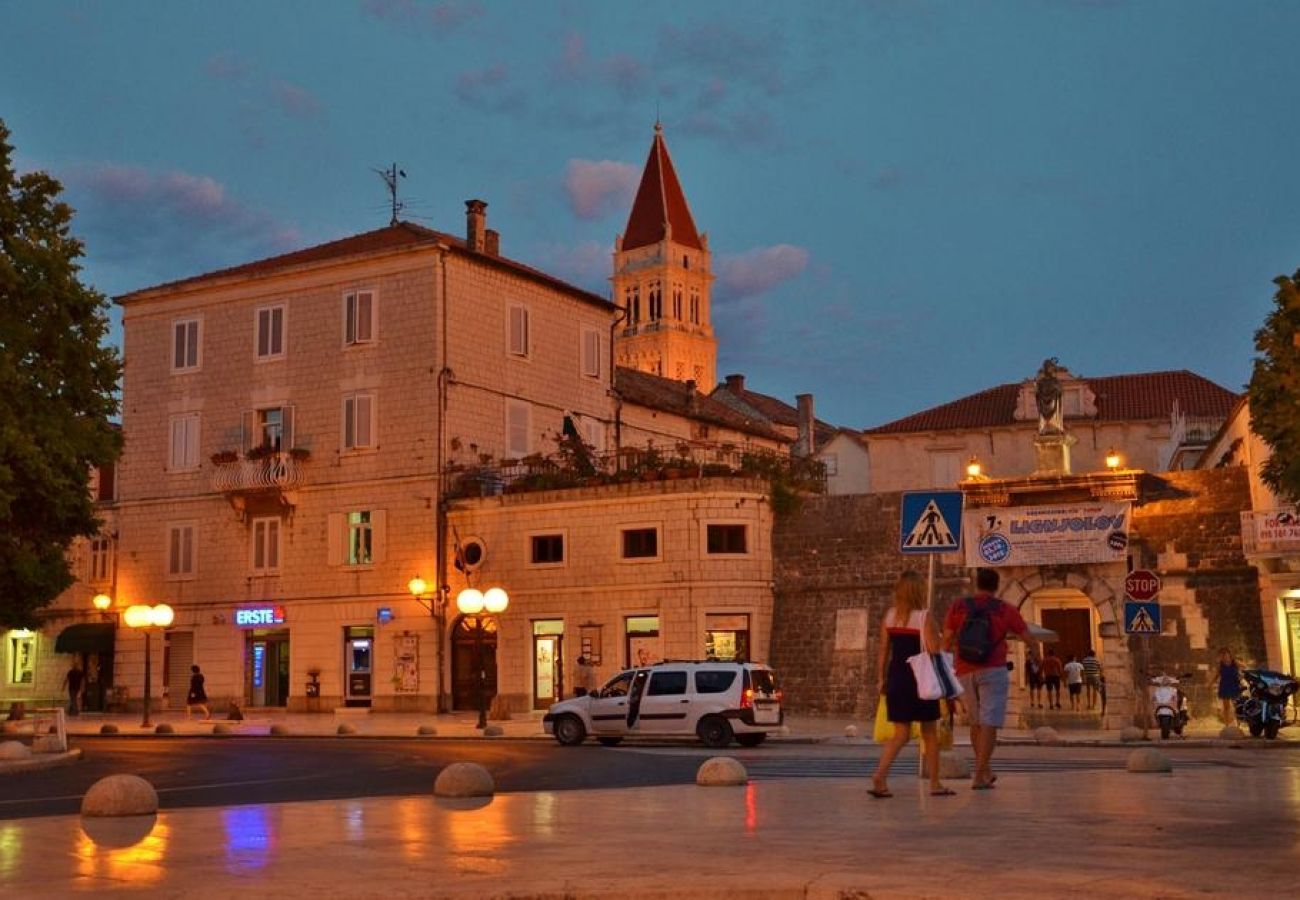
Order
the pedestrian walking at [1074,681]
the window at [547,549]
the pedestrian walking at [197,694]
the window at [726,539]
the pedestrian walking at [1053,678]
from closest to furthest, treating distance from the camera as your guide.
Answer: the pedestrian walking at [1074,681]
the pedestrian walking at [1053,678]
the window at [726,539]
the pedestrian walking at [197,694]
the window at [547,549]

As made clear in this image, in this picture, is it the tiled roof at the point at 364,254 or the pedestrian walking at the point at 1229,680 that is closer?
the pedestrian walking at the point at 1229,680

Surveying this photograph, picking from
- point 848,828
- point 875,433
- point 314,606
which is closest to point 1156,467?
point 875,433

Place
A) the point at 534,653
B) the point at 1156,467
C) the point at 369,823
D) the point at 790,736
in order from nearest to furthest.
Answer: the point at 369,823 → the point at 790,736 → the point at 534,653 → the point at 1156,467

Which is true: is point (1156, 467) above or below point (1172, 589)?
above

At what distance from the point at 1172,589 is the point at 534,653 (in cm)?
1683

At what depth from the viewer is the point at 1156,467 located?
2235 inches

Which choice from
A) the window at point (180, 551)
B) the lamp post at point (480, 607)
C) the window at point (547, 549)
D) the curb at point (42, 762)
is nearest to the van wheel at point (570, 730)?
the lamp post at point (480, 607)

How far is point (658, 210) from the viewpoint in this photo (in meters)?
135

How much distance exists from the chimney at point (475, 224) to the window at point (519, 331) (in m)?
2.48

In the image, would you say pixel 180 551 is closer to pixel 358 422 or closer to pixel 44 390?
pixel 358 422

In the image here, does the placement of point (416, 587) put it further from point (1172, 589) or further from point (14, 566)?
point (1172, 589)

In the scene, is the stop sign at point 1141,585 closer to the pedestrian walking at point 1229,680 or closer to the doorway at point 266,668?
the pedestrian walking at point 1229,680

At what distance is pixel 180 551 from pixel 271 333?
753cm

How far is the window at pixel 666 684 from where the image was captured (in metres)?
26.8
